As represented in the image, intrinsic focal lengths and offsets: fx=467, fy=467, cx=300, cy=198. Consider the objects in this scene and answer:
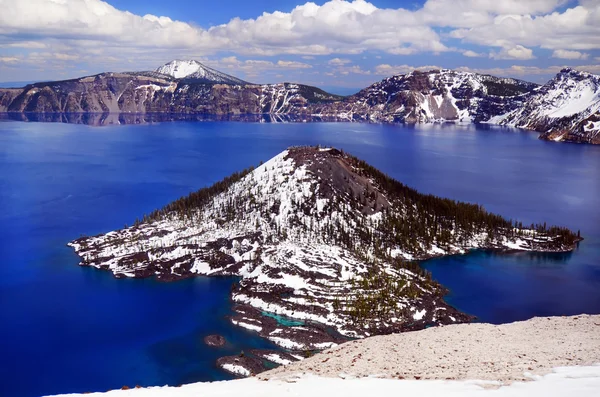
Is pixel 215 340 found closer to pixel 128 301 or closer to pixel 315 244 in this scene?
pixel 128 301

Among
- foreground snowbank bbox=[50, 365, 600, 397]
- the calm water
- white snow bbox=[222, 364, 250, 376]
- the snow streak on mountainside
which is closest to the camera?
foreground snowbank bbox=[50, 365, 600, 397]

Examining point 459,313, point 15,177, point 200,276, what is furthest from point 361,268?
point 15,177

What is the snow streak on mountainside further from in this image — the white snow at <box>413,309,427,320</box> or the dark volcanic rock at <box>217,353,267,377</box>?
the dark volcanic rock at <box>217,353,267,377</box>

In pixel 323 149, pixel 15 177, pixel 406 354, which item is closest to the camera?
pixel 406 354

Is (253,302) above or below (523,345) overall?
below

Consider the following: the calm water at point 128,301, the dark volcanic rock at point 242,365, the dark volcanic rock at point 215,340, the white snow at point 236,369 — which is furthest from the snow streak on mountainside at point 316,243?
the white snow at point 236,369

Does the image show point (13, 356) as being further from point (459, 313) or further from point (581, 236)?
point (581, 236)

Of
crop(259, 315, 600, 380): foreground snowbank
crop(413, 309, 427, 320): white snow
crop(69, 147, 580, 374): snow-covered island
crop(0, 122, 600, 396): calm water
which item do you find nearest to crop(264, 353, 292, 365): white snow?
crop(69, 147, 580, 374): snow-covered island

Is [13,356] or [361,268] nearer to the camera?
[13,356]
